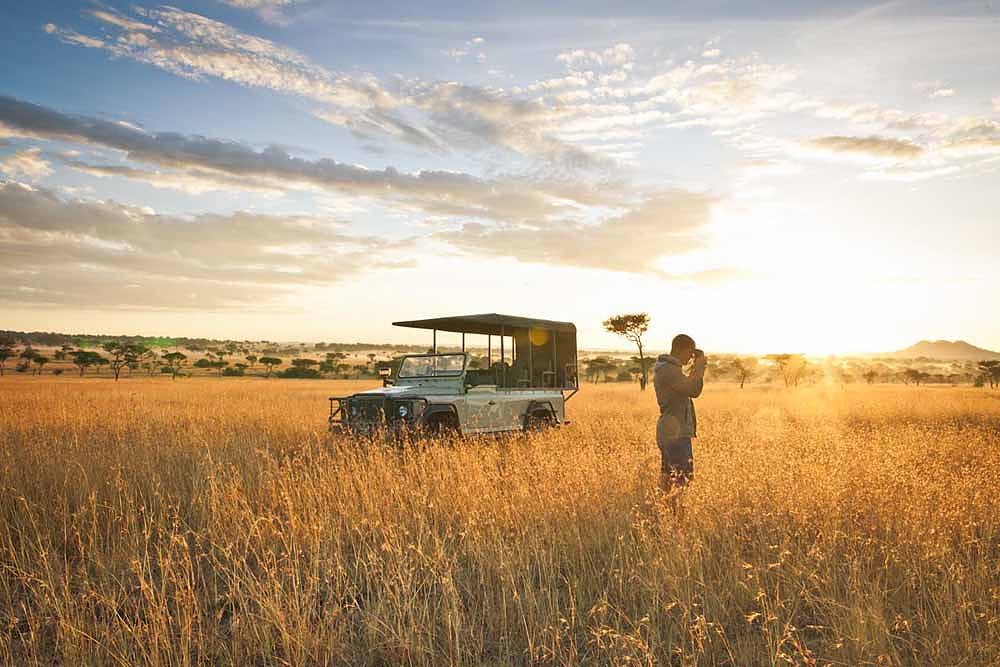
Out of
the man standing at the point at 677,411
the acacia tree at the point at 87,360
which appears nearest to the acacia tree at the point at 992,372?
the man standing at the point at 677,411

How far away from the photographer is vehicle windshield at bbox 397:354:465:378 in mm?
11209

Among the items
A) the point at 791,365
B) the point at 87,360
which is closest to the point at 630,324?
the point at 791,365

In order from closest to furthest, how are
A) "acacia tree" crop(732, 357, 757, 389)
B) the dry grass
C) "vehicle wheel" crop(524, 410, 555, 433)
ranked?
the dry grass, "vehicle wheel" crop(524, 410, 555, 433), "acacia tree" crop(732, 357, 757, 389)

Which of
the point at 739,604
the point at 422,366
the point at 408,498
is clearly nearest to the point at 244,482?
the point at 408,498

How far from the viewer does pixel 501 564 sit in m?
4.67

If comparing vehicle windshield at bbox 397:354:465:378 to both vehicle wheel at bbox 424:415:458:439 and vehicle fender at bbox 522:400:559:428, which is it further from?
vehicle fender at bbox 522:400:559:428

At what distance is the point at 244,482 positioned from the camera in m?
8.42

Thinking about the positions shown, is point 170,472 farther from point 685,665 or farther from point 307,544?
point 685,665

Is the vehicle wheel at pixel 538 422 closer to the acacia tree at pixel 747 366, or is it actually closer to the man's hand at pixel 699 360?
the man's hand at pixel 699 360

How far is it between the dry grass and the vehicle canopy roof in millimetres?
2587

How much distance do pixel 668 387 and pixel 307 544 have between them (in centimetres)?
393

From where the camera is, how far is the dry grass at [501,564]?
404cm

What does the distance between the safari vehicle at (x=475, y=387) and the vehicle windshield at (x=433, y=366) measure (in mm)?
19

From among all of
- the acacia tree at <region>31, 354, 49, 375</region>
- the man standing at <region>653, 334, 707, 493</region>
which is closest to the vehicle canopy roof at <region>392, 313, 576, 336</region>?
the man standing at <region>653, 334, 707, 493</region>
